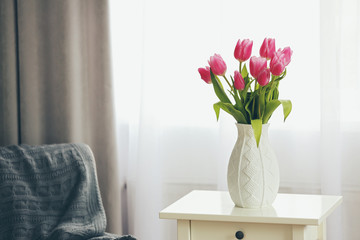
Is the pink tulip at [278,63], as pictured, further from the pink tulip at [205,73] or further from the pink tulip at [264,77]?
the pink tulip at [205,73]

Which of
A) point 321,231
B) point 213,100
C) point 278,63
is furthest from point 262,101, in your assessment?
point 213,100

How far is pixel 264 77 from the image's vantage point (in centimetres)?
177

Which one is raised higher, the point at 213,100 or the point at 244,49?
the point at 244,49

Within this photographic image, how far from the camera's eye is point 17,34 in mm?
2609

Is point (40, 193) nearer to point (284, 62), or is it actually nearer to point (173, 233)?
point (173, 233)

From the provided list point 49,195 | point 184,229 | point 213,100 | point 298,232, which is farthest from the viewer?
point 213,100

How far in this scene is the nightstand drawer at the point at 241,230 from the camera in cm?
178

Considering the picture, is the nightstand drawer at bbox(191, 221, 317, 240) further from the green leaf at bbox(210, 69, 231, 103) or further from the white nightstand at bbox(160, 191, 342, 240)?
the green leaf at bbox(210, 69, 231, 103)

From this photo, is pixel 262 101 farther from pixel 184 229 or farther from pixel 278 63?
pixel 184 229

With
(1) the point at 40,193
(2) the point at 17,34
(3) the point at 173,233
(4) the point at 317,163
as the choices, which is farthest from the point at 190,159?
(2) the point at 17,34

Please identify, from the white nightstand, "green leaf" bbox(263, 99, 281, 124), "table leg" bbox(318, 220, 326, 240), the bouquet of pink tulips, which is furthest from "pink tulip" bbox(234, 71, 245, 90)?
"table leg" bbox(318, 220, 326, 240)

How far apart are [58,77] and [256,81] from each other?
42.4 inches

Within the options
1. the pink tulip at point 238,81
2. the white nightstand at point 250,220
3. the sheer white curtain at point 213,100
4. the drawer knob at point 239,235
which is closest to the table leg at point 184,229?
the white nightstand at point 250,220

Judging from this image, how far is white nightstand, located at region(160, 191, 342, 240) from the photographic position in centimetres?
175
